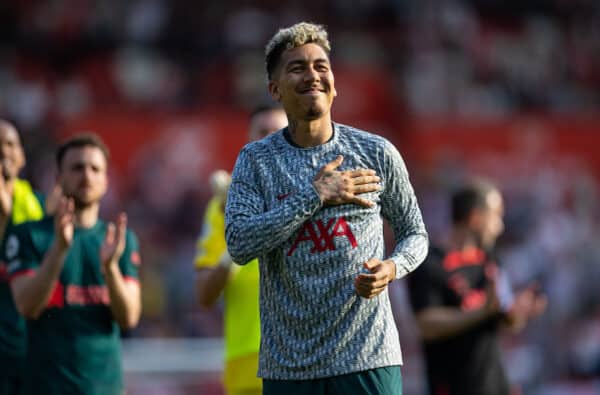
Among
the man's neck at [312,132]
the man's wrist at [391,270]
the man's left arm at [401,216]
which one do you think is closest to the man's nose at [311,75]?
the man's neck at [312,132]

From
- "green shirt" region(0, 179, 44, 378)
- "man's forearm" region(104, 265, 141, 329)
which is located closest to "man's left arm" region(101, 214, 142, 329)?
"man's forearm" region(104, 265, 141, 329)

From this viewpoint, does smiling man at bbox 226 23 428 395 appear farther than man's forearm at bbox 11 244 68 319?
No

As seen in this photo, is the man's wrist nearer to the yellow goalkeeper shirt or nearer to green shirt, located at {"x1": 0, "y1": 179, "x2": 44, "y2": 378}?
the yellow goalkeeper shirt

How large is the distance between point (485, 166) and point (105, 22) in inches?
230

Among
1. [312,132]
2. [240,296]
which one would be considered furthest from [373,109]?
[312,132]

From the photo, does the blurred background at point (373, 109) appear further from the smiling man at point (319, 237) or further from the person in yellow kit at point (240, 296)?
the smiling man at point (319, 237)

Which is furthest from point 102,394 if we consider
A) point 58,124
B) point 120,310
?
point 58,124

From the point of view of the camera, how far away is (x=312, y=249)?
12.1 feet

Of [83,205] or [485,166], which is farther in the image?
[485,166]

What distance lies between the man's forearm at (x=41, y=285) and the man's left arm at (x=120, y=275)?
0.68ft

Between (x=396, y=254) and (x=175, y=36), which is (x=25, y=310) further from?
(x=175, y=36)

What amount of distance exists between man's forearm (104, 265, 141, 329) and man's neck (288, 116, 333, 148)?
62.0 inches

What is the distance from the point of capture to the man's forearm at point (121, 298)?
511 centimetres

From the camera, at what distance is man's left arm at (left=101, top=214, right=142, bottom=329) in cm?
507
